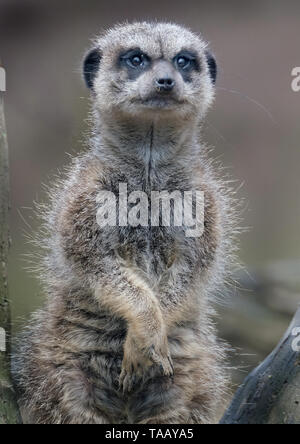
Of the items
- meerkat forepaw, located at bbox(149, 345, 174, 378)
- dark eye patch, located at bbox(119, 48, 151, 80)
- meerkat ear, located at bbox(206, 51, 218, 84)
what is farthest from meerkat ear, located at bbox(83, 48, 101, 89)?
meerkat forepaw, located at bbox(149, 345, 174, 378)

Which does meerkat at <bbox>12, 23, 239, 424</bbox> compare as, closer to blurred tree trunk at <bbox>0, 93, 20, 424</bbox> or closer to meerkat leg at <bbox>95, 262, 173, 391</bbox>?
meerkat leg at <bbox>95, 262, 173, 391</bbox>

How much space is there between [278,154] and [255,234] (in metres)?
0.84

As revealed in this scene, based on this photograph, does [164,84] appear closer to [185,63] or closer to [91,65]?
[185,63]

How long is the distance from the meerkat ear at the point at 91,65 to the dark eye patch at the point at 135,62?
0.28 metres

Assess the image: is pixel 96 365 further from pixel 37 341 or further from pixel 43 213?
pixel 43 213

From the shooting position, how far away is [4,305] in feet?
12.7

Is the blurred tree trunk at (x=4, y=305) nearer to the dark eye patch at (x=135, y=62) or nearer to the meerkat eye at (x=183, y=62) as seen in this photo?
the dark eye patch at (x=135, y=62)

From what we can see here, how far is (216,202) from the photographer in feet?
14.3

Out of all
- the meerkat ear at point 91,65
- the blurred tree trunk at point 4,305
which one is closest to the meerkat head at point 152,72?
the meerkat ear at point 91,65

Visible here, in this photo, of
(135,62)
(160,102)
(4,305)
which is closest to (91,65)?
(135,62)

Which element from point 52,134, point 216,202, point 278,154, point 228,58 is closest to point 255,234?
point 278,154

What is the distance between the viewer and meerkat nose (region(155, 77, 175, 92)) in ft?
12.9

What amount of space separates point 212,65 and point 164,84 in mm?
745

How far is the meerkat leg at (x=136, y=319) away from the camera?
12.9 ft
